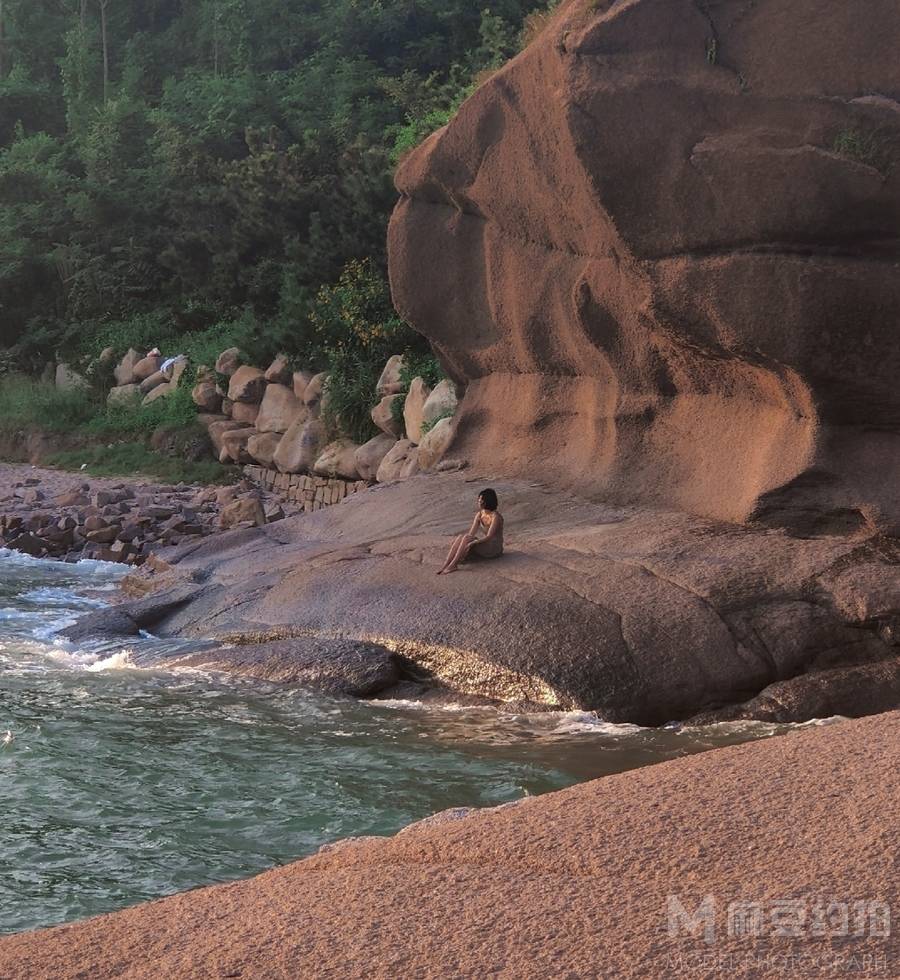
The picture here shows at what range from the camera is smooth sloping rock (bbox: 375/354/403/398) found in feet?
→ 60.4

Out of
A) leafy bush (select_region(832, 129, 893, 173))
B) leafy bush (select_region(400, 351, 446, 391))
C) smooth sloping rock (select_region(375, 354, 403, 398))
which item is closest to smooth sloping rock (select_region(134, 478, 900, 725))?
leafy bush (select_region(832, 129, 893, 173))

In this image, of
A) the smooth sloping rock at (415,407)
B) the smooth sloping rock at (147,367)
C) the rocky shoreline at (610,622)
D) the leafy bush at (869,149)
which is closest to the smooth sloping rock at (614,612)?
the rocky shoreline at (610,622)

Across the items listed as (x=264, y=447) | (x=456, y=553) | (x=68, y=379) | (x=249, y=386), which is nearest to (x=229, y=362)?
(x=249, y=386)

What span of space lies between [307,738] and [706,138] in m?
4.95

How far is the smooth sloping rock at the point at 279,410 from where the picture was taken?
2102 centimetres

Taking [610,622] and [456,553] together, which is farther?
[456,553]

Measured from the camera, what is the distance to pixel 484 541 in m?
9.62

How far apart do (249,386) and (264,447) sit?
153 cm

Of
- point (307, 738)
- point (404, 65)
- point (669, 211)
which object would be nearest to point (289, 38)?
point (404, 65)

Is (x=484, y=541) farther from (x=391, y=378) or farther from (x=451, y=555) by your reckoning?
(x=391, y=378)

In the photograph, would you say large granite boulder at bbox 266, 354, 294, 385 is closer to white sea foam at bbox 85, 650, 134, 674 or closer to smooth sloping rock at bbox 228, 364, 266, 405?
smooth sloping rock at bbox 228, 364, 266, 405

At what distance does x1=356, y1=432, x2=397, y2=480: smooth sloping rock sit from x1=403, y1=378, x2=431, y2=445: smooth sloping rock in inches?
28.9

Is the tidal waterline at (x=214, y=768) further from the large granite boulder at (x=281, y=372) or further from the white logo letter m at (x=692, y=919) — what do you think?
the large granite boulder at (x=281, y=372)

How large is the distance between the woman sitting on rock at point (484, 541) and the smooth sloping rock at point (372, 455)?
8376 mm
